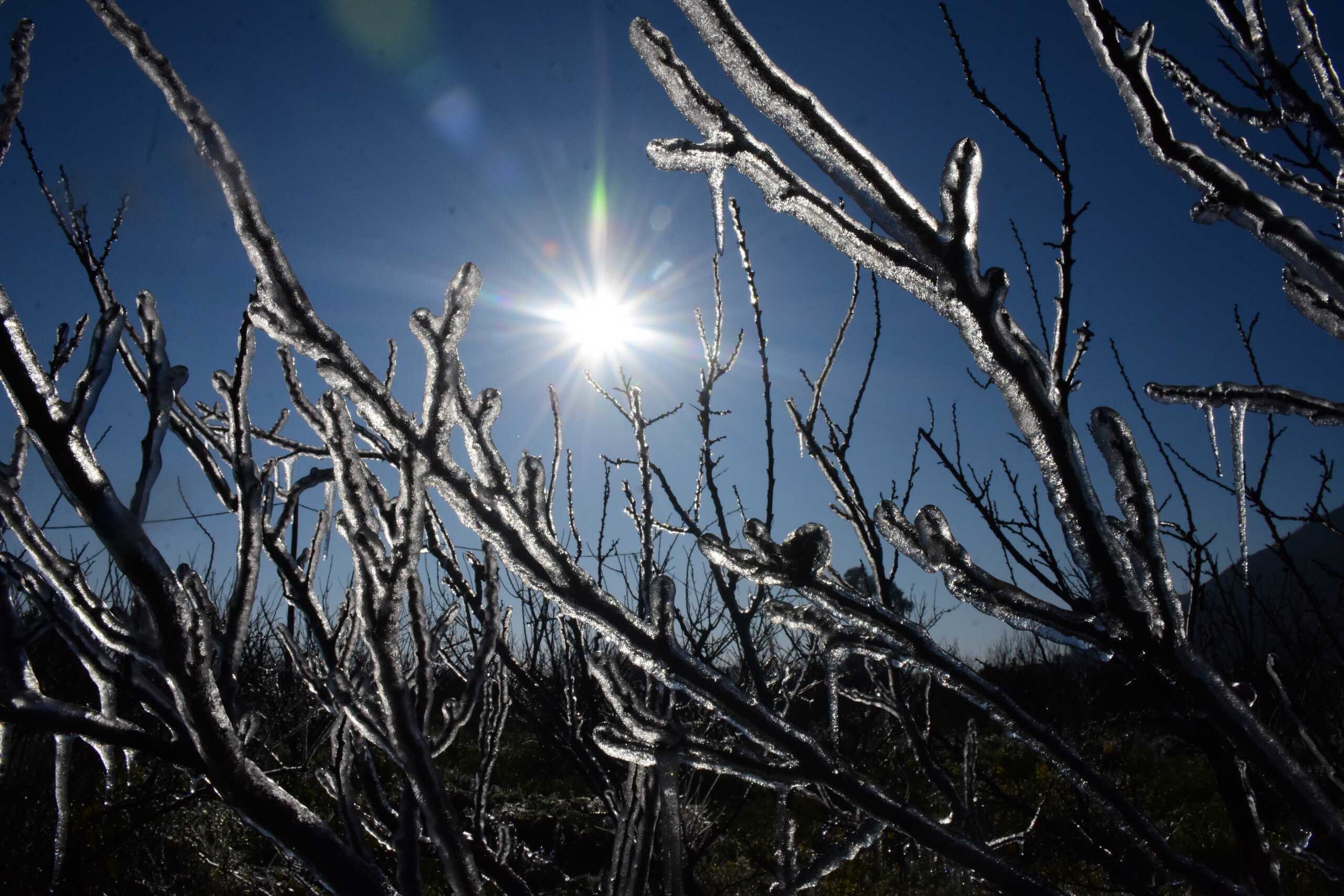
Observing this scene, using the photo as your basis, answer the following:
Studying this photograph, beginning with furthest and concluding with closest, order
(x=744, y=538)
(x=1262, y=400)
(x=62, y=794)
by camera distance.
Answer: (x=62, y=794)
(x=1262, y=400)
(x=744, y=538)

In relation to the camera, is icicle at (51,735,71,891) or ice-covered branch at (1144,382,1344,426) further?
icicle at (51,735,71,891)

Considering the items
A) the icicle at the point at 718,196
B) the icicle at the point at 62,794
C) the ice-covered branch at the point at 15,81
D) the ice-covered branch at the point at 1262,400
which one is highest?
the ice-covered branch at the point at 15,81

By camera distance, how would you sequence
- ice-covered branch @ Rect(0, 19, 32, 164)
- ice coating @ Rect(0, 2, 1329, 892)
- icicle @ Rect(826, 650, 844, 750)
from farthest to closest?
1. icicle @ Rect(826, 650, 844, 750)
2. ice-covered branch @ Rect(0, 19, 32, 164)
3. ice coating @ Rect(0, 2, 1329, 892)

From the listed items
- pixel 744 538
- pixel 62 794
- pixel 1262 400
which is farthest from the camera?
pixel 62 794

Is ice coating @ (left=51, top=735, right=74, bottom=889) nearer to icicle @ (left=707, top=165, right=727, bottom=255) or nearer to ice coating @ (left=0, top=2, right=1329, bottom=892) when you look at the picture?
ice coating @ (left=0, top=2, right=1329, bottom=892)

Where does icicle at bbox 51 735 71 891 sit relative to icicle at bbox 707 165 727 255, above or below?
below

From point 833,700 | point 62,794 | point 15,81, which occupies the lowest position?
point 833,700

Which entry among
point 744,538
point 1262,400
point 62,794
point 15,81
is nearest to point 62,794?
point 62,794

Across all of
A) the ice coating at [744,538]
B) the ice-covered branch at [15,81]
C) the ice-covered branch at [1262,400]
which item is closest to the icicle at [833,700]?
the ice coating at [744,538]

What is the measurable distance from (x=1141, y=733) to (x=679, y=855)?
696 inches

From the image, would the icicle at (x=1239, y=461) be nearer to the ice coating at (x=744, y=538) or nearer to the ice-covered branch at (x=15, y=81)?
the ice coating at (x=744, y=538)

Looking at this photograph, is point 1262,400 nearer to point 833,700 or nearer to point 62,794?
point 833,700

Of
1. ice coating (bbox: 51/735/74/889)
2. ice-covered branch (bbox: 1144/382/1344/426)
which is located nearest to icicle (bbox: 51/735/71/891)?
ice coating (bbox: 51/735/74/889)

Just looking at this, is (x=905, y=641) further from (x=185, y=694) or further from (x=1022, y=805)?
(x=1022, y=805)
